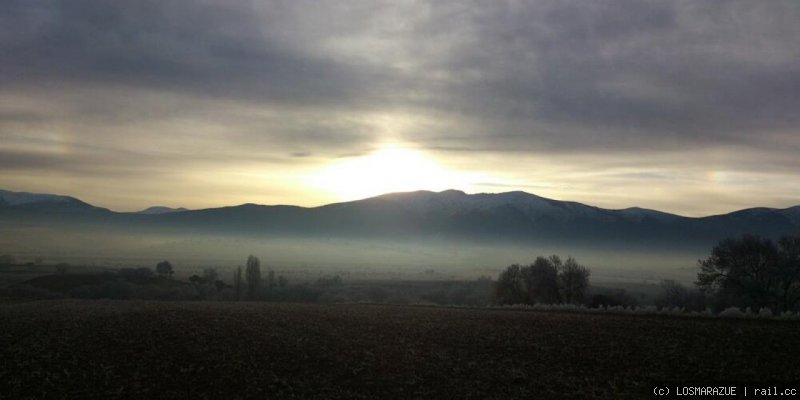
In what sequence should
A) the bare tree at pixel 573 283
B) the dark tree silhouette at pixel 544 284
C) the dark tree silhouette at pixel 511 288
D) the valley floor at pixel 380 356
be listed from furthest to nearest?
the dark tree silhouette at pixel 511 288
the dark tree silhouette at pixel 544 284
the bare tree at pixel 573 283
the valley floor at pixel 380 356

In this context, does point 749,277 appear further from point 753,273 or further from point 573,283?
point 573,283

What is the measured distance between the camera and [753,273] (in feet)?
157

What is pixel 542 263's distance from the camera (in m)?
64.4

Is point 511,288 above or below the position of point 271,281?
above

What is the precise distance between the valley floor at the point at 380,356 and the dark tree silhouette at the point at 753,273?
2031 centimetres

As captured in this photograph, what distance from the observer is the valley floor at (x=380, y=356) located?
65.0 feet

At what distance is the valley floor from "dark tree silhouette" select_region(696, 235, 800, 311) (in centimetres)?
2031

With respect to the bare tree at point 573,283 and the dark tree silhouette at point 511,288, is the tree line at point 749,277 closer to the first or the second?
the bare tree at point 573,283

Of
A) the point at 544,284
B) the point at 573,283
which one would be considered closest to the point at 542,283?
the point at 544,284

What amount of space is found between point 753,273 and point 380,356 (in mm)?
38252

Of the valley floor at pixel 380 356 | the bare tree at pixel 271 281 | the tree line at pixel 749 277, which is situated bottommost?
the bare tree at pixel 271 281

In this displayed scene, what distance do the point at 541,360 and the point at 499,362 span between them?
172 cm

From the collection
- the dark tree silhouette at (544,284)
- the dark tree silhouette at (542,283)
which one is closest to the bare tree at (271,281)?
the dark tree silhouette at (544,284)

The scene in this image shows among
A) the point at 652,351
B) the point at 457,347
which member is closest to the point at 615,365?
the point at 652,351
